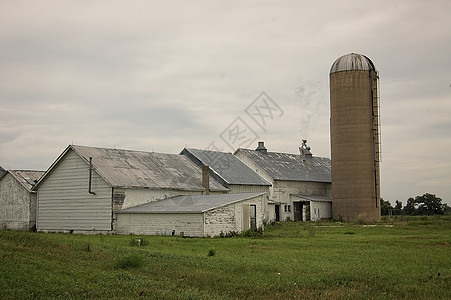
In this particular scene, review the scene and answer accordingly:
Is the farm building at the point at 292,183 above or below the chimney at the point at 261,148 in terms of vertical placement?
below

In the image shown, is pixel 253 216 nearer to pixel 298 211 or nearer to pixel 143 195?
pixel 143 195

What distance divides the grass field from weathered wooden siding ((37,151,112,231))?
46.6 feet

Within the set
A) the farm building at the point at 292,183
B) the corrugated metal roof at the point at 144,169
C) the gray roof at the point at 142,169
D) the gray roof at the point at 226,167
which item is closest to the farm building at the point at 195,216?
the gray roof at the point at 142,169

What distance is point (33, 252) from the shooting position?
19531 millimetres

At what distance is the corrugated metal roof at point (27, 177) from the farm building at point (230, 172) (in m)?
14.1

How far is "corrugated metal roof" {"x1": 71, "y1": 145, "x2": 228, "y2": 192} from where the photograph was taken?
40000 millimetres

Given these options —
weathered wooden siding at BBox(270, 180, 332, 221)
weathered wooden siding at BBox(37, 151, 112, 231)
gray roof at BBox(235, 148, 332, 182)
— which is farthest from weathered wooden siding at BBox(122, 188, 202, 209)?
gray roof at BBox(235, 148, 332, 182)

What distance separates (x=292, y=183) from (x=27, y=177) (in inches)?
1145

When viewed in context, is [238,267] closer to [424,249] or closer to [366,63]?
[424,249]

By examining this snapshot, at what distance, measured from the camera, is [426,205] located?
8306cm

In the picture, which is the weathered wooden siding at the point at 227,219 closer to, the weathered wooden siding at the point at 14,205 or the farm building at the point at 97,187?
the farm building at the point at 97,187

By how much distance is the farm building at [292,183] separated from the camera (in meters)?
59.6

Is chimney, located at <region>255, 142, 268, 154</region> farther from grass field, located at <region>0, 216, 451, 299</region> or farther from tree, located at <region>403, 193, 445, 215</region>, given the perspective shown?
grass field, located at <region>0, 216, 451, 299</region>

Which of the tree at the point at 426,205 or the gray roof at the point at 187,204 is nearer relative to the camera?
the gray roof at the point at 187,204
